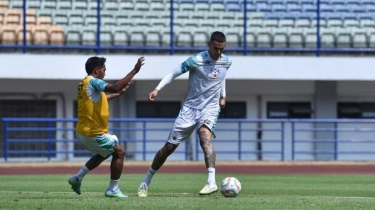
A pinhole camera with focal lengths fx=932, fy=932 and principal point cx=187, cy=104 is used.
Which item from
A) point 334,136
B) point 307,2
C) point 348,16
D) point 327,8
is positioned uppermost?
point 307,2

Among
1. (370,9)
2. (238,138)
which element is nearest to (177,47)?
(238,138)

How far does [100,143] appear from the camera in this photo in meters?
11.8

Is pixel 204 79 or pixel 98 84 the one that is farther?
pixel 204 79

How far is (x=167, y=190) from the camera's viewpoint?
Result: 14.7 meters

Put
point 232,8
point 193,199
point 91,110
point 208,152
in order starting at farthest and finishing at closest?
1. point 232,8
2. point 208,152
3. point 91,110
4. point 193,199

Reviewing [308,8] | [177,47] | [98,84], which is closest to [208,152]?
[98,84]

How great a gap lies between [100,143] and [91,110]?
432 mm

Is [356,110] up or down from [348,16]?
down

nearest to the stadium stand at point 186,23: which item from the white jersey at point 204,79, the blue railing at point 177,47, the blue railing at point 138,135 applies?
the blue railing at point 177,47

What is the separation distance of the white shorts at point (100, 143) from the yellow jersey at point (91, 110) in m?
0.05

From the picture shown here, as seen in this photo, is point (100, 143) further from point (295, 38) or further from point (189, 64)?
point (295, 38)

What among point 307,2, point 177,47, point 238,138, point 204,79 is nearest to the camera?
point 204,79

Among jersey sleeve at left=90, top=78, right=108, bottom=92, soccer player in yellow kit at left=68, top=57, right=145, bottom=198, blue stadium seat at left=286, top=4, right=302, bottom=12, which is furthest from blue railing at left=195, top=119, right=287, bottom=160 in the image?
jersey sleeve at left=90, top=78, right=108, bottom=92

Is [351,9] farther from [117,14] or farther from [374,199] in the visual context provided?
[374,199]
